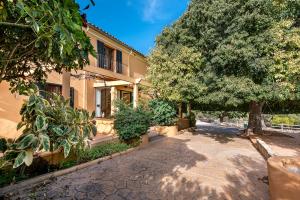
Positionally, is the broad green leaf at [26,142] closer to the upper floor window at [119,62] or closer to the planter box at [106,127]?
the planter box at [106,127]

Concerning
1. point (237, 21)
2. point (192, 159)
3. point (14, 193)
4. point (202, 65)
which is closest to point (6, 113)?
A: point (14, 193)

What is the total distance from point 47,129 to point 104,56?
1445cm

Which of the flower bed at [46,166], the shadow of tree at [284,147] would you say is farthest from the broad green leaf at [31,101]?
the shadow of tree at [284,147]

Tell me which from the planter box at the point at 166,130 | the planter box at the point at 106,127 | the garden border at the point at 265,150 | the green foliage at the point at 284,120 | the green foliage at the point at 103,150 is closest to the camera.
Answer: the green foliage at the point at 103,150

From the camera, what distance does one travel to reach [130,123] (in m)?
10.5

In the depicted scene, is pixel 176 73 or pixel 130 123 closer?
pixel 130 123

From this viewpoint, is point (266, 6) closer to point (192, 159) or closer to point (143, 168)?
point (192, 159)

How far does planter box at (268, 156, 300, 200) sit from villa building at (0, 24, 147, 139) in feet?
24.8

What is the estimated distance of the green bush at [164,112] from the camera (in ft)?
50.8

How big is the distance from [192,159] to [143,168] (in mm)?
2538

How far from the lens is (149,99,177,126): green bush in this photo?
610 inches

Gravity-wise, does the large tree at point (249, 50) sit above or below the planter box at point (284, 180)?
above

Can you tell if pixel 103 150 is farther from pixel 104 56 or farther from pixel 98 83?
pixel 104 56

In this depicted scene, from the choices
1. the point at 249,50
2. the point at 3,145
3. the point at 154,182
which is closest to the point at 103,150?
the point at 154,182
